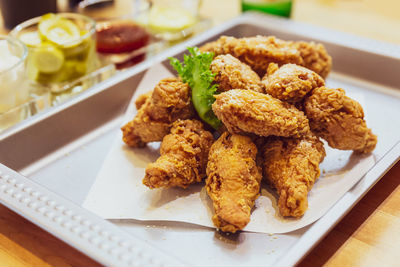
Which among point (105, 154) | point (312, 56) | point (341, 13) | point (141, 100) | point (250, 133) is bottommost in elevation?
point (105, 154)

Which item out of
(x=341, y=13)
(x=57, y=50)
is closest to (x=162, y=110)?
(x=57, y=50)

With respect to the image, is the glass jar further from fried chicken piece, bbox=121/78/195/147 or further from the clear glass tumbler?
fried chicken piece, bbox=121/78/195/147

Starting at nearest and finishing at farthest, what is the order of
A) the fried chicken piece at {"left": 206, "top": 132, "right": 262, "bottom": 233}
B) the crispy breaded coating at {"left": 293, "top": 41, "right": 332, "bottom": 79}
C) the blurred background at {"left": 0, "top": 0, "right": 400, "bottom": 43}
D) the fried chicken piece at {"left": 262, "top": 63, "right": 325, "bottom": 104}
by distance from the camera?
the fried chicken piece at {"left": 206, "top": 132, "right": 262, "bottom": 233}, the fried chicken piece at {"left": 262, "top": 63, "right": 325, "bottom": 104}, the crispy breaded coating at {"left": 293, "top": 41, "right": 332, "bottom": 79}, the blurred background at {"left": 0, "top": 0, "right": 400, "bottom": 43}

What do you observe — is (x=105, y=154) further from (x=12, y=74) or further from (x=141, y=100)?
(x=12, y=74)

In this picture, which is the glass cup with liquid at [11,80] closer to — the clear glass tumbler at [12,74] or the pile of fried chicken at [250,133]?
the clear glass tumbler at [12,74]

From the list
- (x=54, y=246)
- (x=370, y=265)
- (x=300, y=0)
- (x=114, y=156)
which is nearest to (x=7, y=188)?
(x=54, y=246)

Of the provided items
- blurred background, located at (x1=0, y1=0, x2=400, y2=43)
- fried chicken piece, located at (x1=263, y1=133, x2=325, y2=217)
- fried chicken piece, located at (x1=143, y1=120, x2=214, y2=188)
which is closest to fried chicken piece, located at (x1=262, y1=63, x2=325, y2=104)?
fried chicken piece, located at (x1=263, y1=133, x2=325, y2=217)
